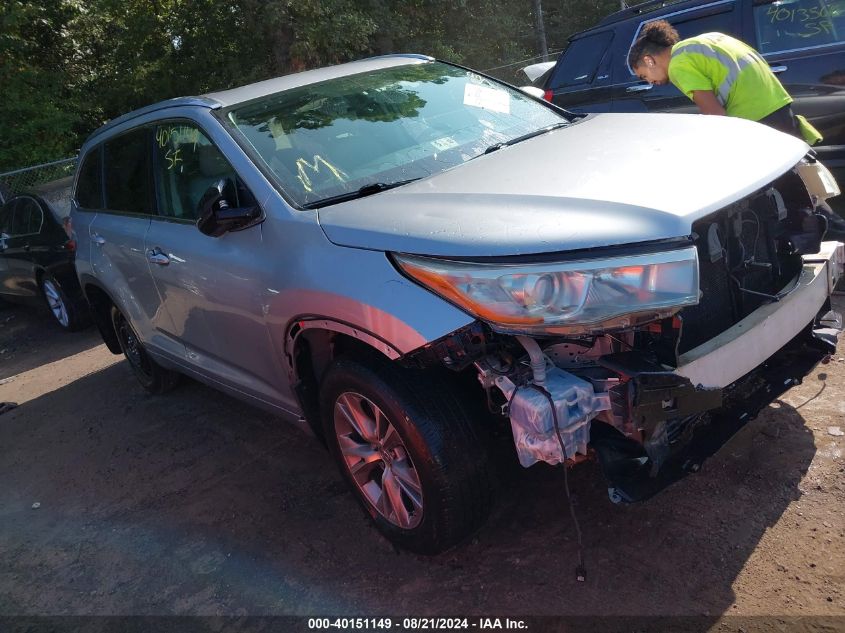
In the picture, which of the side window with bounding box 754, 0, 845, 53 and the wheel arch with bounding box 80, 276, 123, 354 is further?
the side window with bounding box 754, 0, 845, 53

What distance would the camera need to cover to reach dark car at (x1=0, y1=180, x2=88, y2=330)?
317 inches

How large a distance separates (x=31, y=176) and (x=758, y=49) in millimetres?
11974

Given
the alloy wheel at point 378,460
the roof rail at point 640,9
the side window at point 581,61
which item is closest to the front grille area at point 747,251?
the alloy wheel at point 378,460

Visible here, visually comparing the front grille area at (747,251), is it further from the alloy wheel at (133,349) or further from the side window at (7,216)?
the side window at (7,216)

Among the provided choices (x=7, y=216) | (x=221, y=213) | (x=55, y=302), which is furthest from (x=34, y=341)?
(x=221, y=213)

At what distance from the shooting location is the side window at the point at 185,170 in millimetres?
3514

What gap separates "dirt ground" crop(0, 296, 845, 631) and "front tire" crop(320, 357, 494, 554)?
0.23 metres

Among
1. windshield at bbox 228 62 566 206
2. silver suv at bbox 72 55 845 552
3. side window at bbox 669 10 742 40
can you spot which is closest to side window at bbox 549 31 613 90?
side window at bbox 669 10 742 40

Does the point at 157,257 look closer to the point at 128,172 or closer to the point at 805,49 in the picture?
the point at 128,172

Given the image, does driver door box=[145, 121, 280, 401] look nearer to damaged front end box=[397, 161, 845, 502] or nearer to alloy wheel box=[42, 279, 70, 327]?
damaged front end box=[397, 161, 845, 502]

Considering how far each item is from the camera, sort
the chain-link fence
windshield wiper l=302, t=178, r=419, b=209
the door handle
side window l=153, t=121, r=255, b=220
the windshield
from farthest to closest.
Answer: the chain-link fence < the door handle < side window l=153, t=121, r=255, b=220 < the windshield < windshield wiper l=302, t=178, r=419, b=209

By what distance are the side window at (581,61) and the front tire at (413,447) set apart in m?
5.34

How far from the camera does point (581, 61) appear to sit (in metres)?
7.42

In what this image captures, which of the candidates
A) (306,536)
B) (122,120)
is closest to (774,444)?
(306,536)
